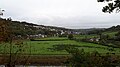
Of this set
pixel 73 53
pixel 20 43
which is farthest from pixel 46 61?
pixel 20 43

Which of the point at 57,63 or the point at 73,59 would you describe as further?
the point at 57,63

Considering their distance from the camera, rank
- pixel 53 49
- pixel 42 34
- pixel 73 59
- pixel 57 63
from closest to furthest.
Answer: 1. pixel 73 59
2. pixel 57 63
3. pixel 53 49
4. pixel 42 34

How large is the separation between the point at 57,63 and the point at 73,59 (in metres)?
40.9

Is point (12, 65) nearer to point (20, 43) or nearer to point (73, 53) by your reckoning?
point (20, 43)

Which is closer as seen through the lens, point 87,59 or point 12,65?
point 12,65

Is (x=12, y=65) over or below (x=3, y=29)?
below

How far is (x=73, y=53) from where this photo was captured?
723 inches

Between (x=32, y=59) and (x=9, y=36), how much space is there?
46.1 m

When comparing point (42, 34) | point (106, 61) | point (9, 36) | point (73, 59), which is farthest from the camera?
point (42, 34)

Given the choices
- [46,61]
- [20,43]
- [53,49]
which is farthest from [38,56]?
[20,43]

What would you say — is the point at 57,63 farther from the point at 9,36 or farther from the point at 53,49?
the point at 9,36

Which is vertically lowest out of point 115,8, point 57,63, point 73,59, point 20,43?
point 57,63

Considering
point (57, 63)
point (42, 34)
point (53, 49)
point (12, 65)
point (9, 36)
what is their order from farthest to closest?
point (42, 34) → point (53, 49) → point (57, 63) → point (9, 36) → point (12, 65)

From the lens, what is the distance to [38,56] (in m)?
61.0
